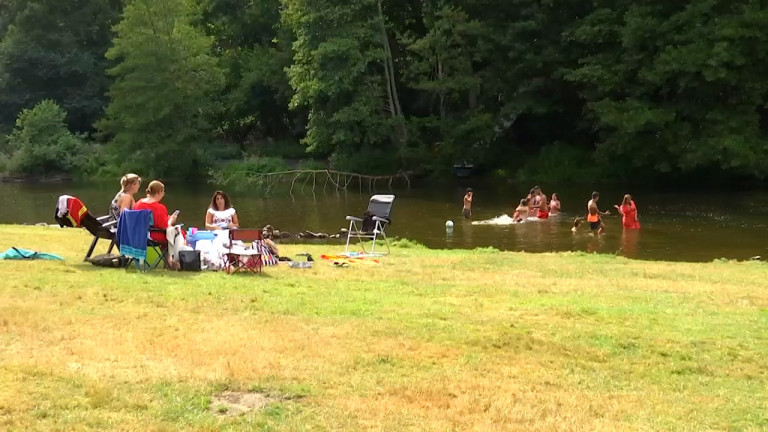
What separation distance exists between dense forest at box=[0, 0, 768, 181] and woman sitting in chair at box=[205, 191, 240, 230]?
73.7ft

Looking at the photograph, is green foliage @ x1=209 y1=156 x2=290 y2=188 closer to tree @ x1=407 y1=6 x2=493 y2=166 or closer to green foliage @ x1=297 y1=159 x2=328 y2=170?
green foliage @ x1=297 y1=159 x2=328 y2=170

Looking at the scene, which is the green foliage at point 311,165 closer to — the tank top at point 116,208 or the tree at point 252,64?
the tree at point 252,64

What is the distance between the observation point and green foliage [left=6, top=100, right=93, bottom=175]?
46.5 meters

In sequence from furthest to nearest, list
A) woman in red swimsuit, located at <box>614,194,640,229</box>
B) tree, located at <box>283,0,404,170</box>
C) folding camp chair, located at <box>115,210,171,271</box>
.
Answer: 1. tree, located at <box>283,0,404,170</box>
2. woman in red swimsuit, located at <box>614,194,640,229</box>
3. folding camp chair, located at <box>115,210,171,271</box>

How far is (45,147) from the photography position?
46.7 meters

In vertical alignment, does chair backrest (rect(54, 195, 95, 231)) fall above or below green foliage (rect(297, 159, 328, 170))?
below

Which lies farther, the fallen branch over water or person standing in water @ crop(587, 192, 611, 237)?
the fallen branch over water

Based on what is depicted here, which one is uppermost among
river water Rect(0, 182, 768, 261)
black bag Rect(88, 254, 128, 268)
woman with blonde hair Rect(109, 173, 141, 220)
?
woman with blonde hair Rect(109, 173, 141, 220)

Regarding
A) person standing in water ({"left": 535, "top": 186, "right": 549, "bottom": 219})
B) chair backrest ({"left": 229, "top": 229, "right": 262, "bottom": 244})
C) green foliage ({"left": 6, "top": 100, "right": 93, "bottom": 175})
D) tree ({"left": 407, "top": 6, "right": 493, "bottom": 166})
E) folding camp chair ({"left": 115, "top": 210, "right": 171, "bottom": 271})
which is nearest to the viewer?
folding camp chair ({"left": 115, "top": 210, "right": 171, "bottom": 271})

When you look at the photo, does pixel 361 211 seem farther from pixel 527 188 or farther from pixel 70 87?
pixel 70 87

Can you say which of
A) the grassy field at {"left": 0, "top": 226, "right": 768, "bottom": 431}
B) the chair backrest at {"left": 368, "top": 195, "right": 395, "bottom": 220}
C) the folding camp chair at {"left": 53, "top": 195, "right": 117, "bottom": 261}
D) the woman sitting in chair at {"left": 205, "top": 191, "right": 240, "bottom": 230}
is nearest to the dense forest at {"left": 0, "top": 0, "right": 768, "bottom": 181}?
the chair backrest at {"left": 368, "top": 195, "right": 395, "bottom": 220}

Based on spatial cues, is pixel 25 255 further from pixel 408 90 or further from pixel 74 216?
pixel 408 90

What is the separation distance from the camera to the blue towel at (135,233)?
9.69 meters

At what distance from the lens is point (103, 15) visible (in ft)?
190
